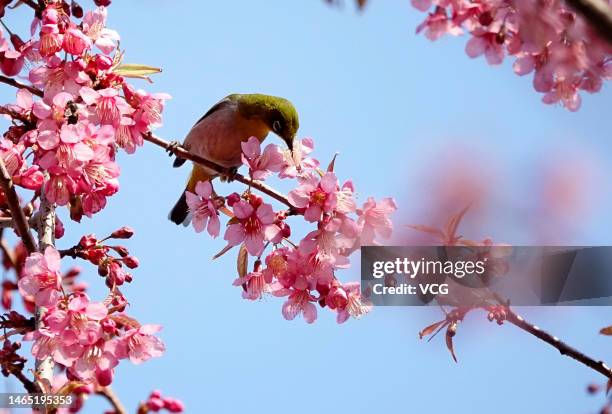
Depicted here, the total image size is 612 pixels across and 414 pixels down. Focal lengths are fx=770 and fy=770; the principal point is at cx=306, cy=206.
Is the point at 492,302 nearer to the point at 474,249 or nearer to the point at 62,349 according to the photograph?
the point at 474,249

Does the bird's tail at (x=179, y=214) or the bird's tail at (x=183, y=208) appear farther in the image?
the bird's tail at (x=179, y=214)

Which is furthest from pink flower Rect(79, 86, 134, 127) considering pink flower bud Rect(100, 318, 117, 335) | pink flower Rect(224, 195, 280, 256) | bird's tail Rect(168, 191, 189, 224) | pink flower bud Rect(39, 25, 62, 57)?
bird's tail Rect(168, 191, 189, 224)

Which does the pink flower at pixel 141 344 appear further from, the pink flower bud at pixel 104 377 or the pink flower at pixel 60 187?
the pink flower at pixel 60 187

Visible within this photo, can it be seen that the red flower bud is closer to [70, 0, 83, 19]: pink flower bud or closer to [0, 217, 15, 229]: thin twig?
[0, 217, 15, 229]: thin twig

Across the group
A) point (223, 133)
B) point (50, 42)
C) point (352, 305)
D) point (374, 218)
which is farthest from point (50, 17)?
point (223, 133)

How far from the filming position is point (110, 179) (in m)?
3.36

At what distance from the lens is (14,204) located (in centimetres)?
298

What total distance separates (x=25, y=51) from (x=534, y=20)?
9.61 feet

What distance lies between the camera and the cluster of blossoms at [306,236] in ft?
11.2

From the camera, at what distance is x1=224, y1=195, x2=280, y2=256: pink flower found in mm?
3447

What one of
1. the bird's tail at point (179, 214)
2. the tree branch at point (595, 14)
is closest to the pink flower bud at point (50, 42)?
the bird's tail at point (179, 214)

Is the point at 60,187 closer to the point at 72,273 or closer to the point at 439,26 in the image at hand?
the point at 72,273

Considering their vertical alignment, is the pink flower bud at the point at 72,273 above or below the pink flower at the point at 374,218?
below

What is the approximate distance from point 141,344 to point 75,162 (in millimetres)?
799
